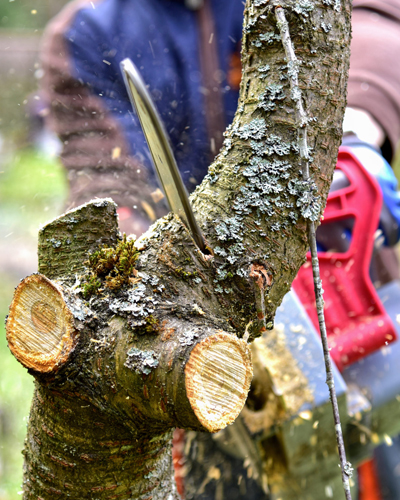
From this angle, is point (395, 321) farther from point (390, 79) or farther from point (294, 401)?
point (390, 79)

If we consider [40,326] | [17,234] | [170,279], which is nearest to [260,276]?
[170,279]

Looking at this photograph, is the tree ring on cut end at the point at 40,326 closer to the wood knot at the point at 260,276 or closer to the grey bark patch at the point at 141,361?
the grey bark patch at the point at 141,361

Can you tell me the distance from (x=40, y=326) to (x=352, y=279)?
871mm

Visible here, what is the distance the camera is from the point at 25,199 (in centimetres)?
514

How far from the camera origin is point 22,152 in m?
5.48

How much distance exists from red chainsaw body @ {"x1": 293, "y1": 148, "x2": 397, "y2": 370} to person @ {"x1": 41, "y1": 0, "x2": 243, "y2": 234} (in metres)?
0.82

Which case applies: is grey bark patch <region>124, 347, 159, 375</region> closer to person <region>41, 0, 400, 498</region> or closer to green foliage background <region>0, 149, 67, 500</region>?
green foliage background <region>0, 149, 67, 500</region>

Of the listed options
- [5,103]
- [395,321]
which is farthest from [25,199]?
[395,321]

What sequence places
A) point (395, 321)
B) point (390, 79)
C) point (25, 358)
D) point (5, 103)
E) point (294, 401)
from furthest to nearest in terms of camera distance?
point (5, 103) < point (390, 79) < point (395, 321) < point (294, 401) < point (25, 358)

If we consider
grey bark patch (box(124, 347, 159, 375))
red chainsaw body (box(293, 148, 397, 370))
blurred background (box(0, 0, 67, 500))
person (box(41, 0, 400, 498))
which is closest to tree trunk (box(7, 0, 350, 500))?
grey bark patch (box(124, 347, 159, 375))

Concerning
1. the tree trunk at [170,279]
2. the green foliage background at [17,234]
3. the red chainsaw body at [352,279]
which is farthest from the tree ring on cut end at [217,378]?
the green foliage background at [17,234]

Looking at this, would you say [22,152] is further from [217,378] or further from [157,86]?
[217,378]

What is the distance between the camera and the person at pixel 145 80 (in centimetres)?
181

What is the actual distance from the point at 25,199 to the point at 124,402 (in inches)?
202
